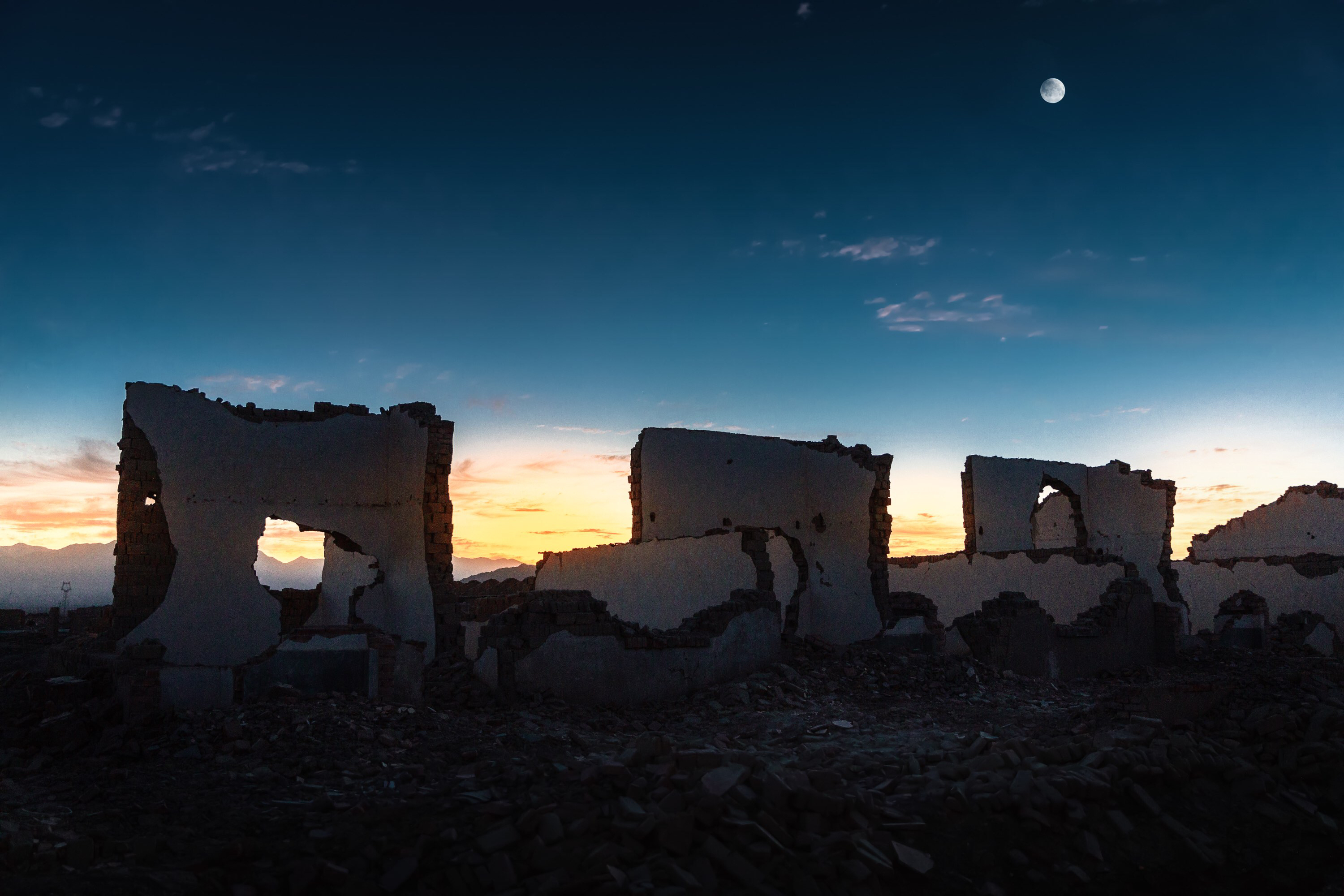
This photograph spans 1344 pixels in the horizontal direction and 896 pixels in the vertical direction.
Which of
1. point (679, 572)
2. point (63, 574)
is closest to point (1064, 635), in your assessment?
point (679, 572)

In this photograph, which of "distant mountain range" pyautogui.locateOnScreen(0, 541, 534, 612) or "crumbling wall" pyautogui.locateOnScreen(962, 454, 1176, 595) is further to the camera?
"distant mountain range" pyautogui.locateOnScreen(0, 541, 534, 612)

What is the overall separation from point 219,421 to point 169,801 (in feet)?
29.8

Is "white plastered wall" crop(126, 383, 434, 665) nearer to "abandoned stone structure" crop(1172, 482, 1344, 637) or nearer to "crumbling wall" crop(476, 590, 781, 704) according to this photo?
"crumbling wall" crop(476, 590, 781, 704)

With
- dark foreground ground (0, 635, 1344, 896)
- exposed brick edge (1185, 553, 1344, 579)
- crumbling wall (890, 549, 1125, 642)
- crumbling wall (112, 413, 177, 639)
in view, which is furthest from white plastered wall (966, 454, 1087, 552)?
crumbling wall (112, 413, 177, 639)

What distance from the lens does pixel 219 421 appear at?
14.3m

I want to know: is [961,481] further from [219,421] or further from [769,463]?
[219,421]

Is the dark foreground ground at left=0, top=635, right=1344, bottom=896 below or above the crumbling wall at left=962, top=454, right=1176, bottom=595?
below

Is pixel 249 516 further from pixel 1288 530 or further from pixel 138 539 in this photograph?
pixel 1288 530

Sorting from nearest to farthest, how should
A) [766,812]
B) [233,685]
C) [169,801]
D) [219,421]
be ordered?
[766,812], [169,801], [233,685], [219,421]

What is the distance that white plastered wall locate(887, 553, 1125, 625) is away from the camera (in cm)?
1942

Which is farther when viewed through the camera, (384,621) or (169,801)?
(384,621)

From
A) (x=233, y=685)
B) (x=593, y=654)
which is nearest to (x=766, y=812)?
(x=593, y=654)

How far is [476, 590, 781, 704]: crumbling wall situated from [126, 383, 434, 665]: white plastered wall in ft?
14.9

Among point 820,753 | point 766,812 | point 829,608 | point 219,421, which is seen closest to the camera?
point 766,812
